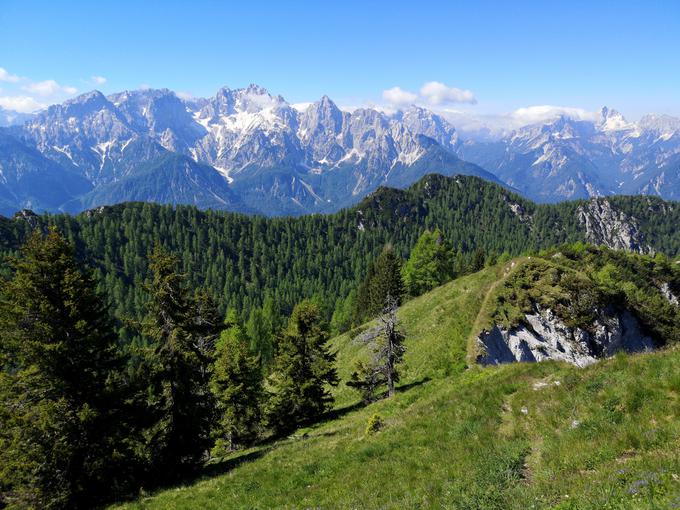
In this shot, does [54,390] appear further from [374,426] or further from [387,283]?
[387,283]

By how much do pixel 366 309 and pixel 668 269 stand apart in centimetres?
6556

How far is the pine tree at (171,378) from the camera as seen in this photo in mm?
23391

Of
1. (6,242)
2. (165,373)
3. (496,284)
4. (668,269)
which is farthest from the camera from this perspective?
(6,242)

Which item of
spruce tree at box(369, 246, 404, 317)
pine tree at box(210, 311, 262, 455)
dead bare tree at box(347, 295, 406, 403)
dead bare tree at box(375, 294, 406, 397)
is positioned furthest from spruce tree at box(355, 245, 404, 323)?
pine tree at box(210, 311, 262, 455)

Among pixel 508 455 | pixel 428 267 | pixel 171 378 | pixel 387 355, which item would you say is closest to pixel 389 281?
pixel 428 267

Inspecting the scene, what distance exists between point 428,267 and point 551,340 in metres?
43.4

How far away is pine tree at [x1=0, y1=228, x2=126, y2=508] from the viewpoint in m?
19.2

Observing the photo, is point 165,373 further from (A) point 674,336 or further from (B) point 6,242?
(B) point 6,242

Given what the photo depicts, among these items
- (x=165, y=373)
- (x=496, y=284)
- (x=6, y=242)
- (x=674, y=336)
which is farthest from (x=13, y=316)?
(x=6, y=242)

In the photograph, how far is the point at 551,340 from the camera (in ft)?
146

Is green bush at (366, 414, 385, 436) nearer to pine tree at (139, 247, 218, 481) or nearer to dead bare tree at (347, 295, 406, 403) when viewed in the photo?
pine tree at (139, 247, 218, 481)

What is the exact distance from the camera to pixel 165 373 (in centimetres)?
2388

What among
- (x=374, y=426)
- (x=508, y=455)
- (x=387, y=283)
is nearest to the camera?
(x=508, y=455)

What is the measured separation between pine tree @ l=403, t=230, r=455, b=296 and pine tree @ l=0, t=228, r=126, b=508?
72527 millimetres
